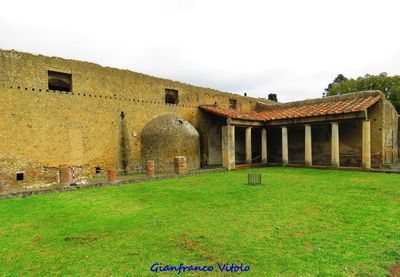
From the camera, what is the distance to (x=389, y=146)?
16.4 m

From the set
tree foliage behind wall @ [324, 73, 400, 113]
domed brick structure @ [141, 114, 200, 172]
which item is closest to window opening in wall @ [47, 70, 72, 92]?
domed brick structure @ [141, 114, 200, 172]

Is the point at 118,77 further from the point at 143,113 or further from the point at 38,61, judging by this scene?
the point at 38,61

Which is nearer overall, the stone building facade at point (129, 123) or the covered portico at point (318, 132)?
the stone building facade at point (129, 123)

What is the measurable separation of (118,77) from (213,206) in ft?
34.6

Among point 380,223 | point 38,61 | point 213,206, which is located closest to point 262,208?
point 213,206

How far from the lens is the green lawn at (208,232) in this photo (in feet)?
11.9

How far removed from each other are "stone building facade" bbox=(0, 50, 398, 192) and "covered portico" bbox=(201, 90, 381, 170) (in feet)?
0.19

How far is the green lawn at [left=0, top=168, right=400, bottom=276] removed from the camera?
3635 millimetres

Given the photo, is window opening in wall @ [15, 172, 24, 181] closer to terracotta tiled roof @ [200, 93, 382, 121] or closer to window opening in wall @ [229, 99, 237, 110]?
terracotta tiled roof @ [200, 93, 382, 121]

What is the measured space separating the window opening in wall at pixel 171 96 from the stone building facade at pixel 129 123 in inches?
3.0

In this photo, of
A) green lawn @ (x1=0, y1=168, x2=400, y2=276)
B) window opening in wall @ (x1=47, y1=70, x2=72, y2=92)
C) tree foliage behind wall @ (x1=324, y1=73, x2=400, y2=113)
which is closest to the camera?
green lawn @ (x1=0, y1=168, x2=400, y2=276)

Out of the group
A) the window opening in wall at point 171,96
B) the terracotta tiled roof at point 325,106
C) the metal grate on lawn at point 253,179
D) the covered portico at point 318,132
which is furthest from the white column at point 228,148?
the metal grate on lawn at point 253,179

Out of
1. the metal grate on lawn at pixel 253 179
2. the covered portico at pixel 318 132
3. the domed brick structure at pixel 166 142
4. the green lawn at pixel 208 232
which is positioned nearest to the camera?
the green lawn at pixel 208 232

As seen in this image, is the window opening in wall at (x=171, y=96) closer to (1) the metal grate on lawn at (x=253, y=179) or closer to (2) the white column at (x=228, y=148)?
(2) the white column at (x=228, y=148)
